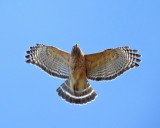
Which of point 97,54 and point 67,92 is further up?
point 97,54

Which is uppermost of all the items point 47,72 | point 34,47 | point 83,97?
point 34,47

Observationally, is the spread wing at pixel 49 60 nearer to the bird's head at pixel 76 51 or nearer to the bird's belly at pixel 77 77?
the bird's belly at pixel 77 77

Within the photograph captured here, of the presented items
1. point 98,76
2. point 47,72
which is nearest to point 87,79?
point 98,76

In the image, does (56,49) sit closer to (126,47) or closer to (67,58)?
(67,58)

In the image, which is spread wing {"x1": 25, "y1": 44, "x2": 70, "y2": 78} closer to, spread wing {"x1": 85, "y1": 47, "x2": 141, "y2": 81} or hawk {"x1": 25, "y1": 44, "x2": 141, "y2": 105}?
hawk {"x1": 25, "y1": 44, "x2": 141, "y2": 105}

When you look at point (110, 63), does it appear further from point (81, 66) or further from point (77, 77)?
point (77, 77)

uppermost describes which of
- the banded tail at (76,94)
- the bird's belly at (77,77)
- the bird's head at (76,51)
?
the bird's head at (76,51)

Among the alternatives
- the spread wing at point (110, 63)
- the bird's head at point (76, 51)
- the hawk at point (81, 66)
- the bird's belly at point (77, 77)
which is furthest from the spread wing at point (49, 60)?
the spread wing at point (110, 63)
